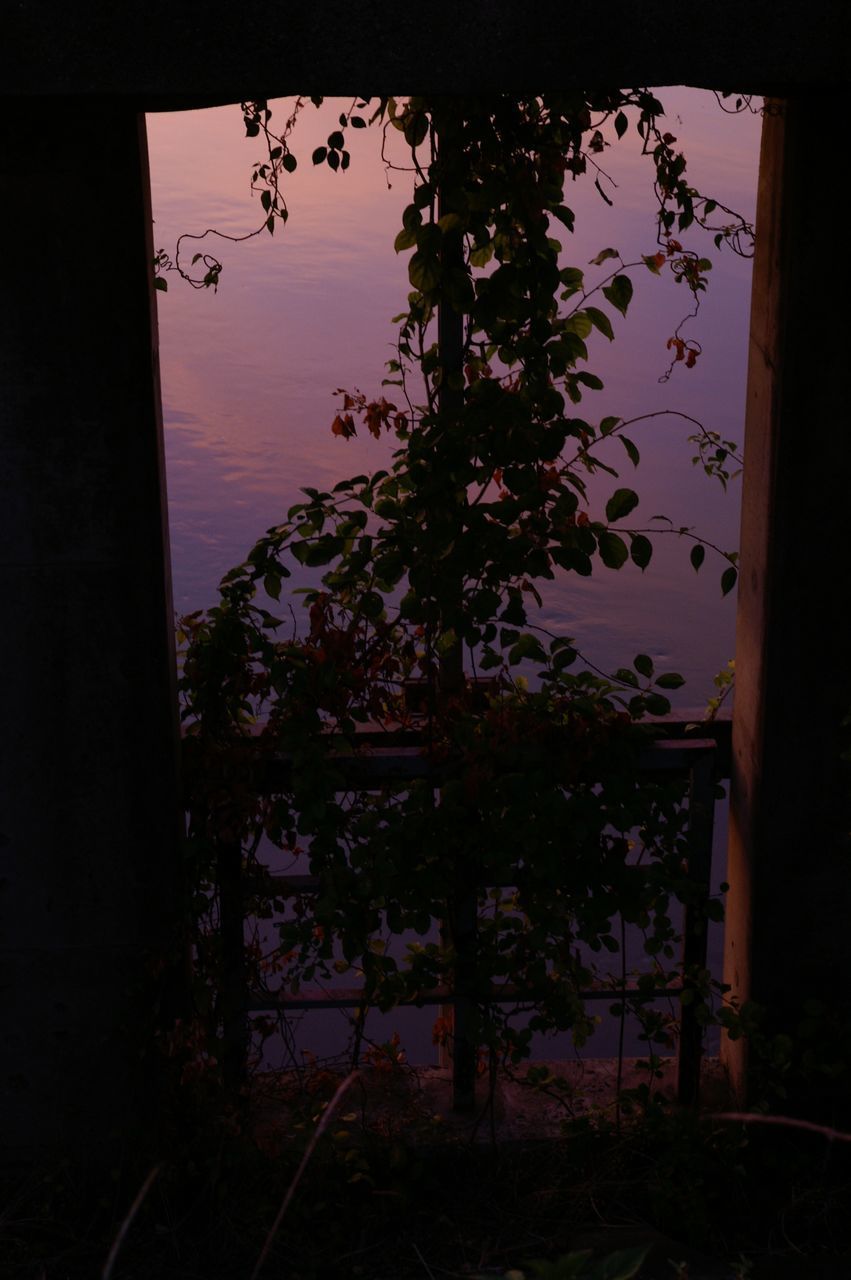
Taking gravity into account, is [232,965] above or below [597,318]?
below

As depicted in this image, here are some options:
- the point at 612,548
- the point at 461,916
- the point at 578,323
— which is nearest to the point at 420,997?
the point at 461,916

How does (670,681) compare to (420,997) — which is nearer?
(670,681)

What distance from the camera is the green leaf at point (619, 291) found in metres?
3.24

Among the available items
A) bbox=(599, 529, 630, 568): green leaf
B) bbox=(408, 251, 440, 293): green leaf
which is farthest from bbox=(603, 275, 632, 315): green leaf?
bbox=(599, 529, 630, 568): green leaf

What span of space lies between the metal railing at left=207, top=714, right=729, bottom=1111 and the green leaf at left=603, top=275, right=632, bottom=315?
117 centimetres

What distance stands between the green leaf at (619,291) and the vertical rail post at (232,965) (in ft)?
5.69

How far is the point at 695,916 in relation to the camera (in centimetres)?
360

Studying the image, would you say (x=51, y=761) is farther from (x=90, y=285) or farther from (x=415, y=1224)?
(x=415, y=1224)

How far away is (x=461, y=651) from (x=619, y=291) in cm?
105

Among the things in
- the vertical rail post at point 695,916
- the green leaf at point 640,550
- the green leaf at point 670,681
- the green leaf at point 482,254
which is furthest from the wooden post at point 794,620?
the green leaf at point 482,254

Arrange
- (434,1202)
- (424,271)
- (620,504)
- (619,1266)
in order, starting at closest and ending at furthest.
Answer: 1. (619,1266)
2. (424,271)
3. (620,504)
4. (434,1202)

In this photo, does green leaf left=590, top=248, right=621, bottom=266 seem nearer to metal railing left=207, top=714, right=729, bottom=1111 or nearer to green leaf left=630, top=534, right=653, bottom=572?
green leaf left=630, top=534, right=653, bottom=572

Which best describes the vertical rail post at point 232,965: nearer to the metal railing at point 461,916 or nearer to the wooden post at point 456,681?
the metal railing at point 461,916

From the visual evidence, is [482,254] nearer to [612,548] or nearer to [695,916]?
[612,548]
